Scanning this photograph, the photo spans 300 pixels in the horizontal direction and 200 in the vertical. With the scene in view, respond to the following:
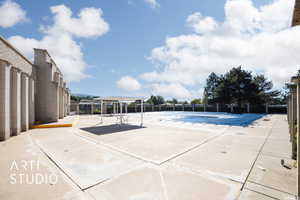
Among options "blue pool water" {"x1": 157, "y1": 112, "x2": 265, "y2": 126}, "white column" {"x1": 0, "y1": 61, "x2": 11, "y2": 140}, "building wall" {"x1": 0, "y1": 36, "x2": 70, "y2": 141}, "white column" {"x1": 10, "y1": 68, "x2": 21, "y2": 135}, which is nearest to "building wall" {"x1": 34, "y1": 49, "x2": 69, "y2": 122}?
"building wall" {"x1": 0, "y1": 36, "x2": 70, "y2": 141}

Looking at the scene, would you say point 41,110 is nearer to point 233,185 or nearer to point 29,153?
point 29,153

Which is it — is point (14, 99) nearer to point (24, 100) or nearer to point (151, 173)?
point (24, 100)

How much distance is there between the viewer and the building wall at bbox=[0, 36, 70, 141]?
623 centimetres

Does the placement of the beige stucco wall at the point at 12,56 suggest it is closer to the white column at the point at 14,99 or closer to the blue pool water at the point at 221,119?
the white column at the point at 14,99

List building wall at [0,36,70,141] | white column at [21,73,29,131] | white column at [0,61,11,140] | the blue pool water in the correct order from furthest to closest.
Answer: the blue pool water → white column at [21,73,29,131] → building wall at [0,36,70,141] → white column at [0,61,11,140]

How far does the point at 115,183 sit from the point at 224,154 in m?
3.75

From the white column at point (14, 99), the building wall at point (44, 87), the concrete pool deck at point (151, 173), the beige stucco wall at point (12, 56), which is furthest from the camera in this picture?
the building wall at point (44, 87)

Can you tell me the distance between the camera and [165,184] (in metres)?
2.85

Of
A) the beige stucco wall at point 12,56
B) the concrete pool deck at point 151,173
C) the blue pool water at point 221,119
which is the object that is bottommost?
the blue pool water at point 221,119

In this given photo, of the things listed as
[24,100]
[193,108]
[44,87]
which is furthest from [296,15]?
[193,108]

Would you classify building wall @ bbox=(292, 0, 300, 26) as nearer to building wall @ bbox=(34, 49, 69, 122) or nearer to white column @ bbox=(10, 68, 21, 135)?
white column @ bbox=(10, 68, 21, 135)

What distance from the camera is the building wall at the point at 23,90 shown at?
623 cm

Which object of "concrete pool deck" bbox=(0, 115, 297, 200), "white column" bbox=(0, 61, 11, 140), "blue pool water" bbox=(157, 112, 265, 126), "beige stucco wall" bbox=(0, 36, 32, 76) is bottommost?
"blue pool water" bbox=(157, 112, 265, 126)

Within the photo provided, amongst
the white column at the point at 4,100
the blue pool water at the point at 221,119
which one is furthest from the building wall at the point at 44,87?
the blue pool water at the point at 221,119
